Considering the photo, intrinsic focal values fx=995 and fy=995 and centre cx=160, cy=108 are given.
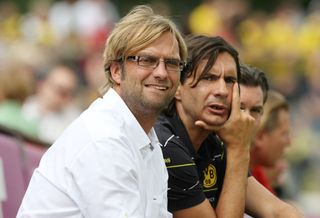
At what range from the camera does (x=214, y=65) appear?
15.1ft

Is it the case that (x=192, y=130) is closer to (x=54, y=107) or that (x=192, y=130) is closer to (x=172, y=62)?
(x=172, y=62)

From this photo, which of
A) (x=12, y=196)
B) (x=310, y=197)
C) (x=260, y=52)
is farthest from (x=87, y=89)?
(x=12, y=196)

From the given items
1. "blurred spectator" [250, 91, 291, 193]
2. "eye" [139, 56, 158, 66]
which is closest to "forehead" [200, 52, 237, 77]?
"eye" [139, 56, 158, 66]

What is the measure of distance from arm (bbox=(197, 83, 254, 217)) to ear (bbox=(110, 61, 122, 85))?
509 millimetres

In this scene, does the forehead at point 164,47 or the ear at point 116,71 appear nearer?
the forehead at point 164,47

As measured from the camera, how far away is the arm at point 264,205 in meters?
4.91

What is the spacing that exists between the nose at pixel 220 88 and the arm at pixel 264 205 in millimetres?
628

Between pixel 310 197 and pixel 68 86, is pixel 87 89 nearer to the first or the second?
pixel 68 86

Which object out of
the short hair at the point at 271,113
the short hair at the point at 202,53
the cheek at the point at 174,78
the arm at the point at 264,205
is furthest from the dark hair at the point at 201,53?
the short hair at the point at 271,113

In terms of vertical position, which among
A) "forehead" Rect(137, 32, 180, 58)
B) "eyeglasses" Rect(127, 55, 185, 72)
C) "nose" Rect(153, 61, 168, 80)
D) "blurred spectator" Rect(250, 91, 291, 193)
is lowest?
"blurred spectator" Rect(250, 91, 291, 193)

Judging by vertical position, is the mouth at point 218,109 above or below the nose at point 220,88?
below

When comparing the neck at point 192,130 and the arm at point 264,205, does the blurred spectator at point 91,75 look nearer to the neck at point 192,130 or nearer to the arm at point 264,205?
the arm at point 264,205

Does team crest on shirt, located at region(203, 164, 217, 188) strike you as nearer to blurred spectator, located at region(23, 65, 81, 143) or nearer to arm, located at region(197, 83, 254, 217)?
arm, located at region(197, 83, 254, 217)

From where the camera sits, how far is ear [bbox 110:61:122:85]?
4254mm
